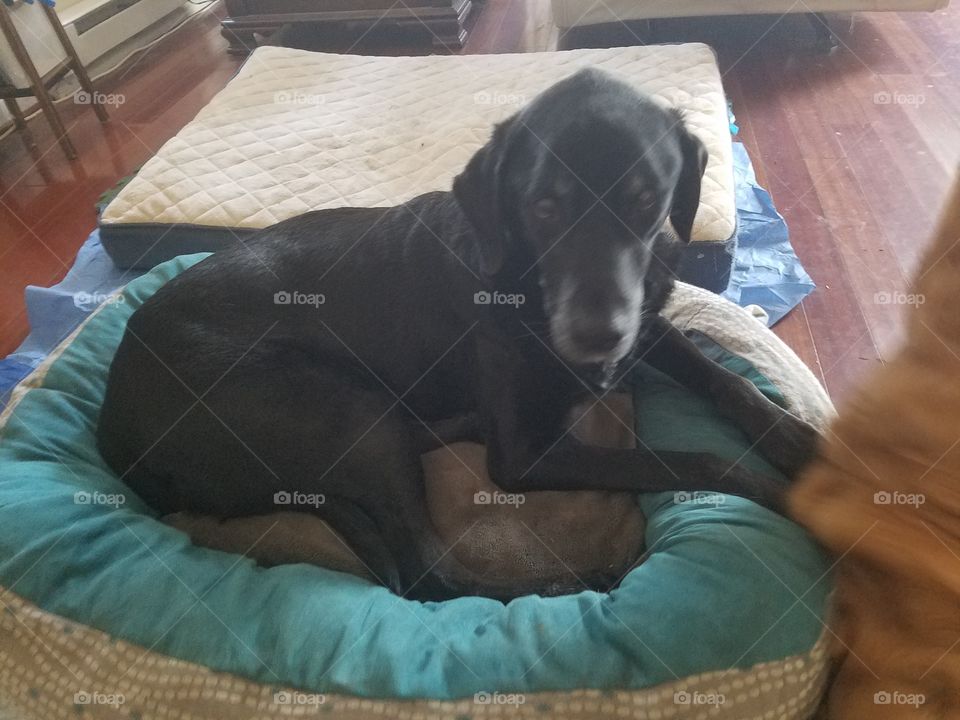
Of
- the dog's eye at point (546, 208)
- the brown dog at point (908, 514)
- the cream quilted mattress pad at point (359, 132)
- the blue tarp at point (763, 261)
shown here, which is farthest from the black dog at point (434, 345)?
the blue tarp at point (763, 261)

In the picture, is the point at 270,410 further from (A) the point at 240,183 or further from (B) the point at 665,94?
(B) the point at 665,94

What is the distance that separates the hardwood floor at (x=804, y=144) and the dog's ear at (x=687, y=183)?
2.32 ft

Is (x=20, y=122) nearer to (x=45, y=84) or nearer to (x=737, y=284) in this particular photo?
(x=45, y=84)

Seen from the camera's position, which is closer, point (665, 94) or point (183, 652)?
point (183, 652)

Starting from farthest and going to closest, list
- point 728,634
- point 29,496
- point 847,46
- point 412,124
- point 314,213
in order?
point 847,46 → point 412,124 → point 314,213 → point 29,496 → point 728,634

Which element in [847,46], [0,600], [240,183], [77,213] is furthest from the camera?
[847,46]

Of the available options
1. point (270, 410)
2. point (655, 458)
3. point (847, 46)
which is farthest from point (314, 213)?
point (847, 46)

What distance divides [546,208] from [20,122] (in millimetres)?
3292

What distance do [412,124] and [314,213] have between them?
99 centimetres

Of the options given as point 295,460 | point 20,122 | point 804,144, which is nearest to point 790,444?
point 295,460

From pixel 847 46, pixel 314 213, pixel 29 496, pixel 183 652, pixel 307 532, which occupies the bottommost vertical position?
pixel 847 46

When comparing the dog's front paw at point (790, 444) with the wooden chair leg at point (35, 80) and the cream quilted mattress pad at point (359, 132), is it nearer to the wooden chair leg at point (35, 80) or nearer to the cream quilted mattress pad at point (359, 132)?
the cream quilted mattress pad at point (359, 132)

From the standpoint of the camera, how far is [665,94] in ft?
7.41

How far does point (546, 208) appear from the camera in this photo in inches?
46.8
